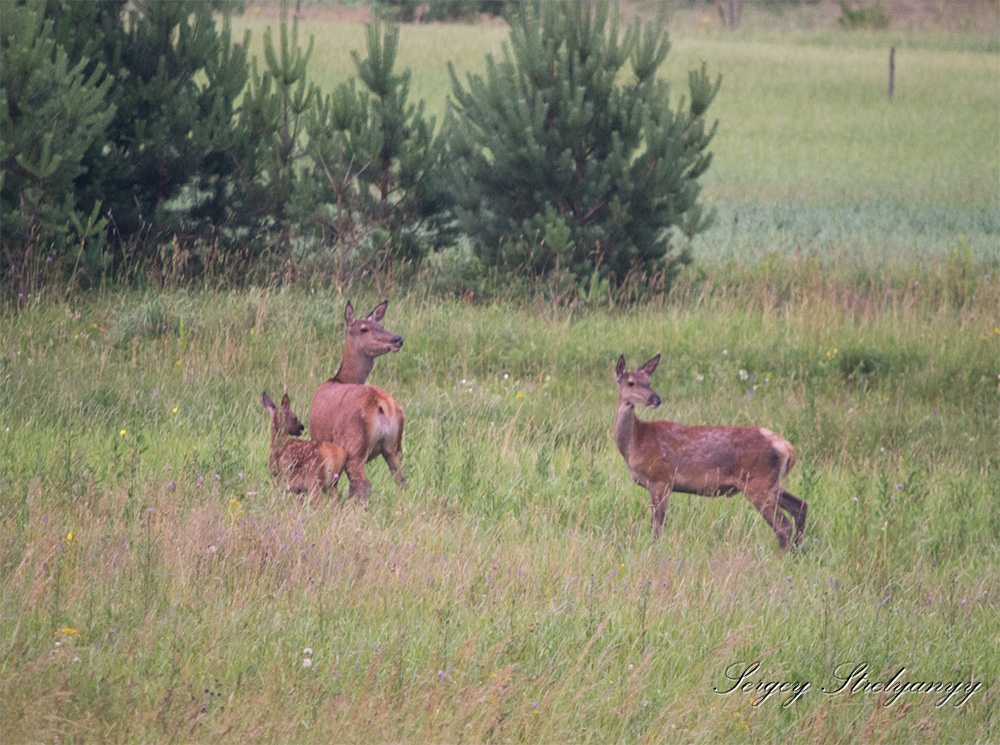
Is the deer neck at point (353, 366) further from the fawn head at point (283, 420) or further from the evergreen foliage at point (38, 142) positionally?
the evergreen foliage at point (38, 142)

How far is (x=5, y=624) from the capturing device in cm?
420

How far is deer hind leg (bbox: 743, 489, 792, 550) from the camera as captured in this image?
20.4 feet

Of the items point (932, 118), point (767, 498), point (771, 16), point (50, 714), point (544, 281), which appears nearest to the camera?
point (50, 714)

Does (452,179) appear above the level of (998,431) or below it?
above

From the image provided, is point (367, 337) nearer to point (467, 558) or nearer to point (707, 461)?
point (467, 558)

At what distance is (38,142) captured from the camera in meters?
11.2

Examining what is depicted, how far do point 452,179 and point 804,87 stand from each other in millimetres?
35215

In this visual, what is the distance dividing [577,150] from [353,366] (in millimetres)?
6773

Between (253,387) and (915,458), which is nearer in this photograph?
(915,458)

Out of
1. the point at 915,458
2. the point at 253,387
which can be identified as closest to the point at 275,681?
the point at 253,387

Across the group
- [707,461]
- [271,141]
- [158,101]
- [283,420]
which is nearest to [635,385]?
[707,461]

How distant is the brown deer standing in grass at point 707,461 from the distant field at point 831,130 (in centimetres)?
910

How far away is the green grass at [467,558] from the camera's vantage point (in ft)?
13.1

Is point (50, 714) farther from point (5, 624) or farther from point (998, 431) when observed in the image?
point (998, 431)
